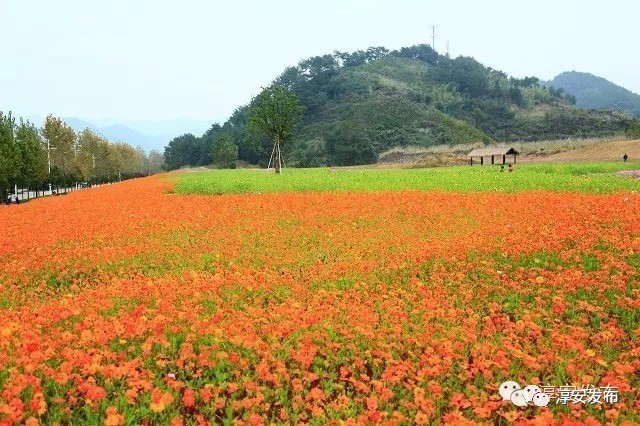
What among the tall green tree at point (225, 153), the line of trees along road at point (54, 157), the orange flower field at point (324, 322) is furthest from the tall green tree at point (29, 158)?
the tall green tree at point (225, 153)

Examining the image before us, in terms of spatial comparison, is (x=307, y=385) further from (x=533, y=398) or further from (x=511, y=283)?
(x=511, y=283)

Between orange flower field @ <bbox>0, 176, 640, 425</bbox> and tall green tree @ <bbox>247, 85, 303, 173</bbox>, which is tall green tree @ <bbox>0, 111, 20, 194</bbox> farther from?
orange flower field @ <bbox>0, 176, 640, 425</bbox>

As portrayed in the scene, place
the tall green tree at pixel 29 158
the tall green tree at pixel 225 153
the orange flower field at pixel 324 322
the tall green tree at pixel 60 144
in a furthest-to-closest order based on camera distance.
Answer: the tall green tree at pixel 225 153
the tall green tree at pixel 60 144
the tall green tree at pixel 29 158
the orange flower field at pixel 324 322

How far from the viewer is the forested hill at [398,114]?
100 m

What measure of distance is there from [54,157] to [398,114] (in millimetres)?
67723

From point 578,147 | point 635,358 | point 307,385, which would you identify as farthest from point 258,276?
point 578,147

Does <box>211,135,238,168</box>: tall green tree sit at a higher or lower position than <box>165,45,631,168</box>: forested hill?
lower

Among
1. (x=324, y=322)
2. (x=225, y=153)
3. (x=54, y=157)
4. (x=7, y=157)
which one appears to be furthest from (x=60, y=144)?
(x=324, y=322)

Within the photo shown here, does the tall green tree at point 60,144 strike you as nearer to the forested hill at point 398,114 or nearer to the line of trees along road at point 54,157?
the line of trees along road at point 54,157

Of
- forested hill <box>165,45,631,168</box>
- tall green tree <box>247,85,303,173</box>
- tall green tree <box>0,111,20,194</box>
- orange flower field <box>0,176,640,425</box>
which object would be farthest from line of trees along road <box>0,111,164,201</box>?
orange flower field <box>0,176,640,425</box>

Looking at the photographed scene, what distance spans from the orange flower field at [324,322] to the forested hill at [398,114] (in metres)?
77.3

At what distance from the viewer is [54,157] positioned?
6775 centimetres

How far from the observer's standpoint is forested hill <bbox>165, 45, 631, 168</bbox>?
10012 cm

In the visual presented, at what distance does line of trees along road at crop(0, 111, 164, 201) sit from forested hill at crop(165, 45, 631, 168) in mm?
27959
